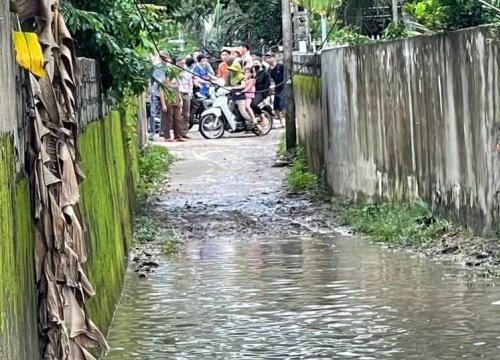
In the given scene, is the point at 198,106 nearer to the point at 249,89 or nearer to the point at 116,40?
the point at 249,89

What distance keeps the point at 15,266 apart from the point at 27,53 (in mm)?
1016

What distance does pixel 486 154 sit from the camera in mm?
10953

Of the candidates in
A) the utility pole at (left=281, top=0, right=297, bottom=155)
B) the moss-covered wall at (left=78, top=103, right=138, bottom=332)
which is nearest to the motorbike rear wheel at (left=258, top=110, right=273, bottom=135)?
the utility pole at (left=281, top=0, right=297, bottom=155)

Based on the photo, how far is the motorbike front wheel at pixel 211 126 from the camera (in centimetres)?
2722

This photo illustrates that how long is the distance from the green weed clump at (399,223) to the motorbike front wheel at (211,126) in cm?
1341

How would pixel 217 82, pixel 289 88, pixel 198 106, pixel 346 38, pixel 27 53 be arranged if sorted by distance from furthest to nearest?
pixel 198 106
pixel 217 82
pixel 289 88
pixel 346 38
pixel 27 53

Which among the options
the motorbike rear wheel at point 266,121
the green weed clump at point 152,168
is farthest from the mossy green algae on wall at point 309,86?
the motorbike rear wheel at point 266,121

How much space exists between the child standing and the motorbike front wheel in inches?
27.1

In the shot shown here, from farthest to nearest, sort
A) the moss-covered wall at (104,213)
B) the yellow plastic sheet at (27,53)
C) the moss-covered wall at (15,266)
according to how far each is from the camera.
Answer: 1. the moss-covered wall at (104,213)
2. the yellow plastic sheet at (27,53)
3. the moss-covered wall at (15,266)

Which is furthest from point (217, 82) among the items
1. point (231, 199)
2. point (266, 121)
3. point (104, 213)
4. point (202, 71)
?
point (104, 213)

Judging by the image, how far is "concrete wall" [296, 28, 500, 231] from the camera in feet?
Result: 36.0

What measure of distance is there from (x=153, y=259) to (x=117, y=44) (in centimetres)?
227

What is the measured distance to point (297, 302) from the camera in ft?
29.8

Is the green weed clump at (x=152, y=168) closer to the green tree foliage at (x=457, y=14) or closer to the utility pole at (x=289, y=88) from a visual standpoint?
the utility pole at (x=289, y=88)
